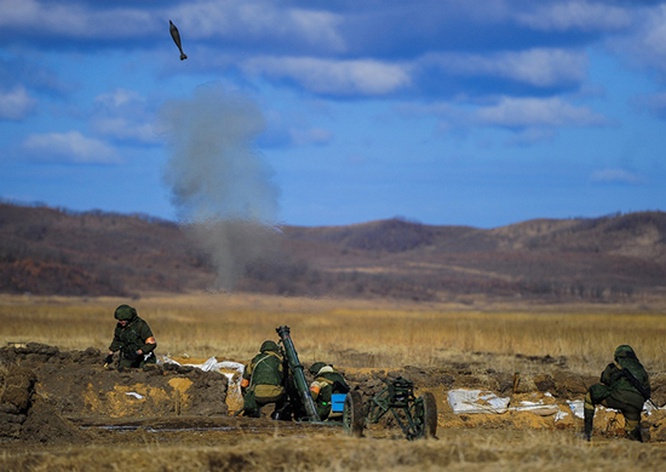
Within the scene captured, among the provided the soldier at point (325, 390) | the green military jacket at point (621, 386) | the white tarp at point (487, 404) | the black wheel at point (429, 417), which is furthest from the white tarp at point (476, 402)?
the black wheel at point (429, 417)

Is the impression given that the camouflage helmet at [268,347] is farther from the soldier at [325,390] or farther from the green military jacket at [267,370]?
the soldier at [325,390]

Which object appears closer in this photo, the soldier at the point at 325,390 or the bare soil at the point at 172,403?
the bare soil at the point at 172,403

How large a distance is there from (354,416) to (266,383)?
2596mm

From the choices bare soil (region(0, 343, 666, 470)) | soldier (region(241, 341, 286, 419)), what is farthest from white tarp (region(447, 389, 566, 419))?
soldier (region(241, 341, 286, 419))

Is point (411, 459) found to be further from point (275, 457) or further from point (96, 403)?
point (96, 403)

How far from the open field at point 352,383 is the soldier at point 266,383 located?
487mm

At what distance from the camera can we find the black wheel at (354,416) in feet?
44.3

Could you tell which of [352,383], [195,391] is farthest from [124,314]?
[352,383]

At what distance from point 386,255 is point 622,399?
407ft

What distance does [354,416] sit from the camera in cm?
1356

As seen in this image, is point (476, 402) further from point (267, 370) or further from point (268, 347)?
point (267, 370)

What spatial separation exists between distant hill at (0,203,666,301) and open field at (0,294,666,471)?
15905 mm

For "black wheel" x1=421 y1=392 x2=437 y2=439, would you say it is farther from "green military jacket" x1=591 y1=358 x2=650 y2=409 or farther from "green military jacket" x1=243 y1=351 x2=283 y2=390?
"green military jacket" x1=243 y1=351 x2=283 y2=390

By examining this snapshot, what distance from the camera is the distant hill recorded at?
80.6 metres
